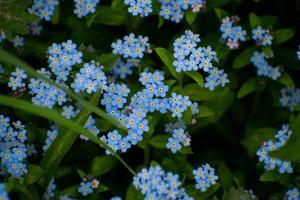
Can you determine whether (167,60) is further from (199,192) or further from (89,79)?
(199,192)

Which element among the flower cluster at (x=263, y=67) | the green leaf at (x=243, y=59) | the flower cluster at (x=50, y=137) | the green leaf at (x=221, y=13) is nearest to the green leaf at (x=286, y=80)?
the flower cluster at (x=263, y=67)

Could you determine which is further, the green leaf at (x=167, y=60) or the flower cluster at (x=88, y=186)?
the green leaf at (x=167, y=60)

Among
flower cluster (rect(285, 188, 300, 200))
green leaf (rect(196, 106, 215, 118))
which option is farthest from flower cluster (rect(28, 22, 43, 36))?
flower cluster (rect(285, 188, 300, 200))

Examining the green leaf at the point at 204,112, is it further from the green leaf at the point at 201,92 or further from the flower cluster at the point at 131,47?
the flower cluster at the point at 131,47

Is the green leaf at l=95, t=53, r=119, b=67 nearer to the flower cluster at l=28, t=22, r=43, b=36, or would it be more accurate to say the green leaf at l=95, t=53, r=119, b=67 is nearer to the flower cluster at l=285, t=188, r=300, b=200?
the flower cluster at l=28, t=22, r=43, b=36

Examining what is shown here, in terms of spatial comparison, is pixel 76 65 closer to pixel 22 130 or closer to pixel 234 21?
pixel 22 130

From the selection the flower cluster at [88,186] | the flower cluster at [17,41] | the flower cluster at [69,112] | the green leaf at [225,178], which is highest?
the flower cluster at [17,41]

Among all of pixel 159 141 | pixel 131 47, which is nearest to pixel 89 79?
pixel 131 47
